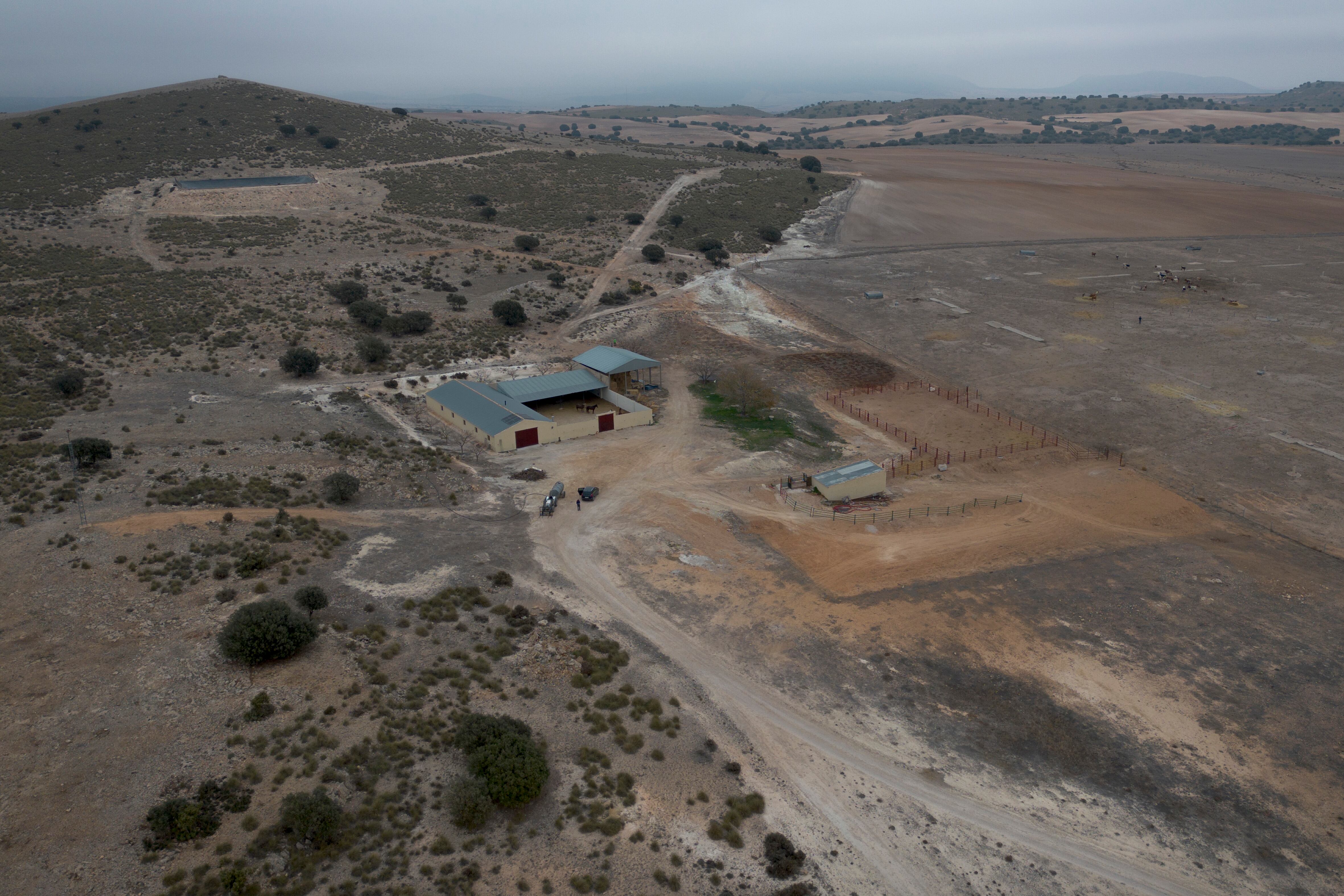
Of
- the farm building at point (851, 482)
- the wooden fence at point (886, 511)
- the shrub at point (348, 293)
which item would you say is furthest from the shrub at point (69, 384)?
the farm building at point (851, 482)

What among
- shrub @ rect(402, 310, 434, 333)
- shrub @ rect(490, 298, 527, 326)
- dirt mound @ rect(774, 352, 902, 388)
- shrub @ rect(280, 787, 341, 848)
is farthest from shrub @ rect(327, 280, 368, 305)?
shrub @ rect(280, 787, 341, 848)

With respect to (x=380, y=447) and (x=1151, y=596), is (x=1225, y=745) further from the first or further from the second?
(x=380, y=447)

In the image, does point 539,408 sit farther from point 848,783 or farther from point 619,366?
point 848,783

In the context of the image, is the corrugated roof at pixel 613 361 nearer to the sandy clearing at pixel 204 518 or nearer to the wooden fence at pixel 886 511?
the wooden fence at pixel 886 511

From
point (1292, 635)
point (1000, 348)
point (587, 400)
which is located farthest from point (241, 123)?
point (1292, 635)

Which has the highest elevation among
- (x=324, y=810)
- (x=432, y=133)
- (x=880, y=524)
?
(x=432, y=133)

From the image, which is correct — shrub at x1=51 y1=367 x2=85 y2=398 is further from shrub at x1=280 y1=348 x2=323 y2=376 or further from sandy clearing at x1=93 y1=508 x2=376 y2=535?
Result: sandy clearing at x1=93 y1=508 x2=376 y2=535
